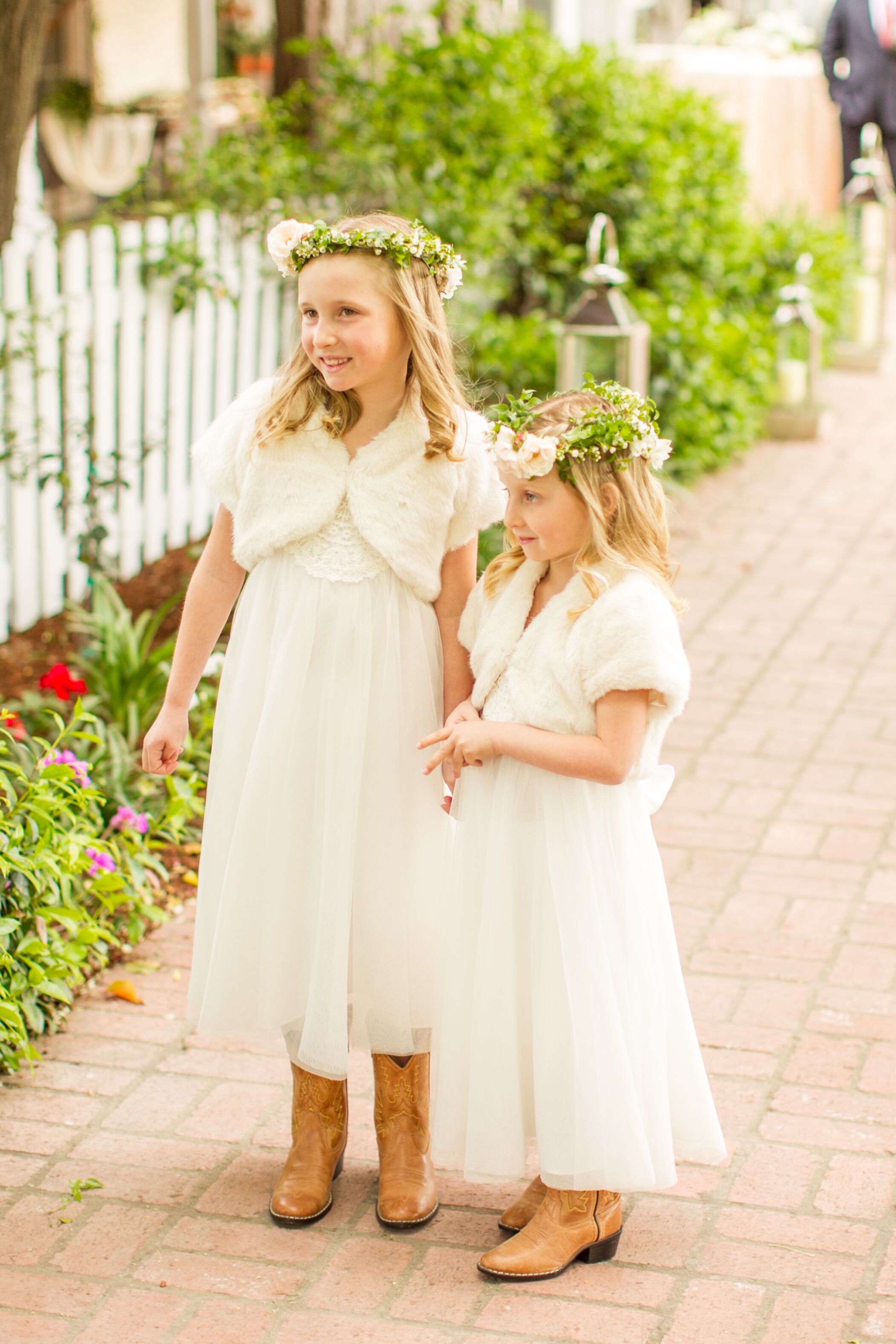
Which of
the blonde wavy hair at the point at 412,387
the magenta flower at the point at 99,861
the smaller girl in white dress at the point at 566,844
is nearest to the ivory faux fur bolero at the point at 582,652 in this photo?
the smaller girl in white dress at the point at 566,844

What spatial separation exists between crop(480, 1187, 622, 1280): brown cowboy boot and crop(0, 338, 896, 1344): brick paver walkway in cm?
3

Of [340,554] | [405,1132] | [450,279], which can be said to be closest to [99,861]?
[405,1132]

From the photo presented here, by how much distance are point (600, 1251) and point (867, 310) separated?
9145 millimetres

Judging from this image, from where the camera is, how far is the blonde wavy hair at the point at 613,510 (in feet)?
8.21

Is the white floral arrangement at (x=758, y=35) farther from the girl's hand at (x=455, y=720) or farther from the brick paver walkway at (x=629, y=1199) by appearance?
the girl's hand at (x=455, y=720)

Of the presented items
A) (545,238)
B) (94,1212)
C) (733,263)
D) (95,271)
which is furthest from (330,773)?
(733,263)

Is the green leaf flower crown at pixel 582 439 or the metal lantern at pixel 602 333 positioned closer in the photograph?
the green leaf flower crown at pixel 582 439

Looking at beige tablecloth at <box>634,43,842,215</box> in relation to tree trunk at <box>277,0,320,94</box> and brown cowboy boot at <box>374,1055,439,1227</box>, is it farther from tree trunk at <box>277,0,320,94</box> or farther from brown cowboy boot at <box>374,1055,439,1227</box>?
brown cowboy boot at <box>374,1055,439,1227</box>

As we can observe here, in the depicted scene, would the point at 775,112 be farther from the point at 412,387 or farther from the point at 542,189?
the point at 412,387

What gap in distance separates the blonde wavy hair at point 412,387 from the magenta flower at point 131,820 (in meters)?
1.47

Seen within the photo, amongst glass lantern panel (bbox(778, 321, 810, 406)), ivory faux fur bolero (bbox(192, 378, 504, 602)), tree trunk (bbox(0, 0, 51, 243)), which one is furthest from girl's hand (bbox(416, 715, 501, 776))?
glass lantern panel (bbox(778, 321, 810, 406))

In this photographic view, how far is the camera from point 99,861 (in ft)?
11.6

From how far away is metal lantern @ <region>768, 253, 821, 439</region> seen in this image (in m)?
8.88

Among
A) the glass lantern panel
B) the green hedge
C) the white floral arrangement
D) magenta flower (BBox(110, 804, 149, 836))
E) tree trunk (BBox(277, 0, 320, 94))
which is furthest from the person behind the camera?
the white floral arrangement
